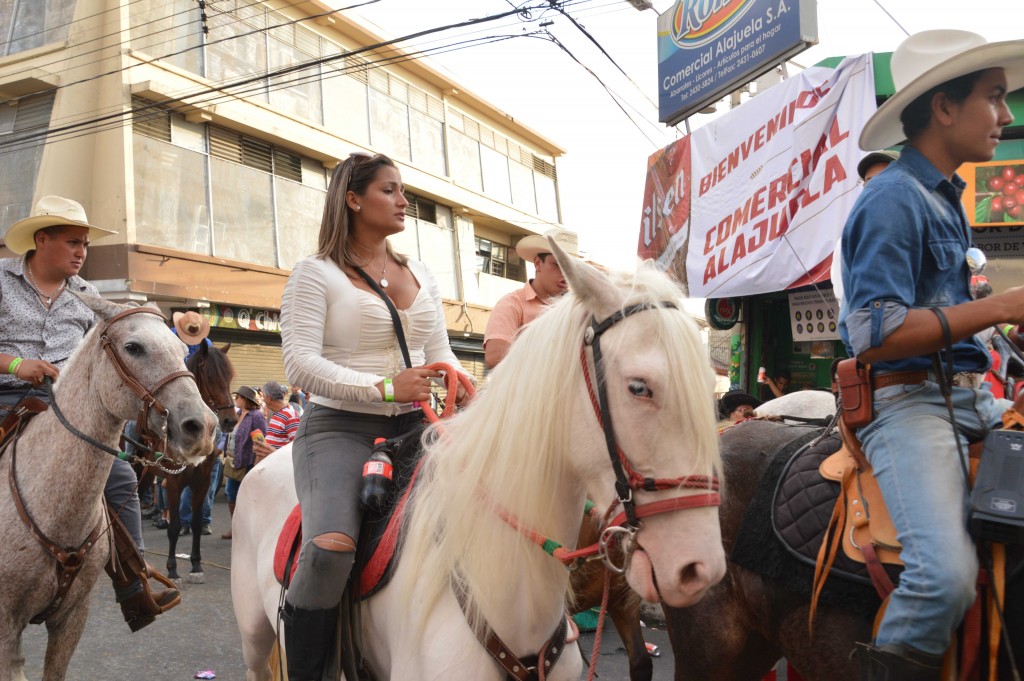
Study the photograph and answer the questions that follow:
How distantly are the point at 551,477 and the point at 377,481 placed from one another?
680mm

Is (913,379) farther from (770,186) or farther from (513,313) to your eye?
(770,186)

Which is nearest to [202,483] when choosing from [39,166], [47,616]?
[47,616]

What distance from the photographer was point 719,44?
894 cm

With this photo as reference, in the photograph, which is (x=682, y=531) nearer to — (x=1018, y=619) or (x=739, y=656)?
(x=1018, y=619)

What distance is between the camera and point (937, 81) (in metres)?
2.24

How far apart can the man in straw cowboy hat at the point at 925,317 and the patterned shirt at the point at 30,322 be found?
12.0 ft

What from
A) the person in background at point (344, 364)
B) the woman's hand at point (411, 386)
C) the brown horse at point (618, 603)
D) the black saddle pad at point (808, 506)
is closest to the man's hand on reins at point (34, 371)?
the person in background at point (344, 364)

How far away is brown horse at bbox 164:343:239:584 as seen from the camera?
7051mm

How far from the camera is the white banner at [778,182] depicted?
21.0 ft

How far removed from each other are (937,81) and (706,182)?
641cm

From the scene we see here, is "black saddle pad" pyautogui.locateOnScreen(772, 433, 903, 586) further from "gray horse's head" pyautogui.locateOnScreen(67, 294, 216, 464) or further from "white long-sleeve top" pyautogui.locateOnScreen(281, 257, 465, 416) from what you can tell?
"gray horse's head" pyautogui.locateOnScreen(67, 294, 216, 464)

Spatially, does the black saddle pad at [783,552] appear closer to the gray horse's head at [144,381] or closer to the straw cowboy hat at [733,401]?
the gray horse's head at [144,381]

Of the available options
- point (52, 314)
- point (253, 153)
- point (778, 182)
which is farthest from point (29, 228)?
point (253, 153)

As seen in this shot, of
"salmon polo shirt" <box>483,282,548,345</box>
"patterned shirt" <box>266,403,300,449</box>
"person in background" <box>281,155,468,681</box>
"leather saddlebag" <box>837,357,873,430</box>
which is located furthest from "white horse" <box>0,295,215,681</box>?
"patterned shirt" <box>266,403,300,449</box>
